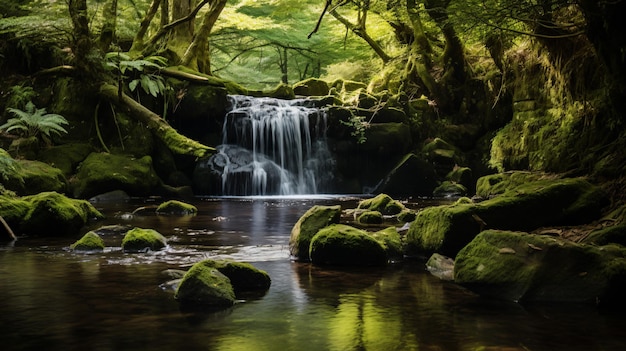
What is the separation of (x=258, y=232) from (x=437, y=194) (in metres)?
9.55

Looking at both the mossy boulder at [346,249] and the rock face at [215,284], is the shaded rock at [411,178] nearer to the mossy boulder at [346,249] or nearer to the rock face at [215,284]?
the mossy boulder at [346,249]

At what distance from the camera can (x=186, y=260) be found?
6.89m

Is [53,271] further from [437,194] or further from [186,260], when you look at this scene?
[437,194]

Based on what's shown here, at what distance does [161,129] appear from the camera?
11.9 metres

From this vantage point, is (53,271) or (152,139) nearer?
(53,271)

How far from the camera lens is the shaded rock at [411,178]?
18.6 metres

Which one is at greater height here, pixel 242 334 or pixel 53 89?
pixel 53 89

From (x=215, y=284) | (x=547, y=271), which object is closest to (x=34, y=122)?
(x=215, y=284)

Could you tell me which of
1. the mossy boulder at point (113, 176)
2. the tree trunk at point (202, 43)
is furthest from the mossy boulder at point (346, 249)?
the tree trunk at point (202, 43)

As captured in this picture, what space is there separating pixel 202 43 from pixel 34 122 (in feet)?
22.7

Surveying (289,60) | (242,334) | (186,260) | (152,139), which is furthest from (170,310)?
(289,60)

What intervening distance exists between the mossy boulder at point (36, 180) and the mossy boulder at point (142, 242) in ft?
18.4

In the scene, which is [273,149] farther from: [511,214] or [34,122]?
[511,214]

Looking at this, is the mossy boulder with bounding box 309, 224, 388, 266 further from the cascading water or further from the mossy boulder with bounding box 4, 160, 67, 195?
the cascading water
